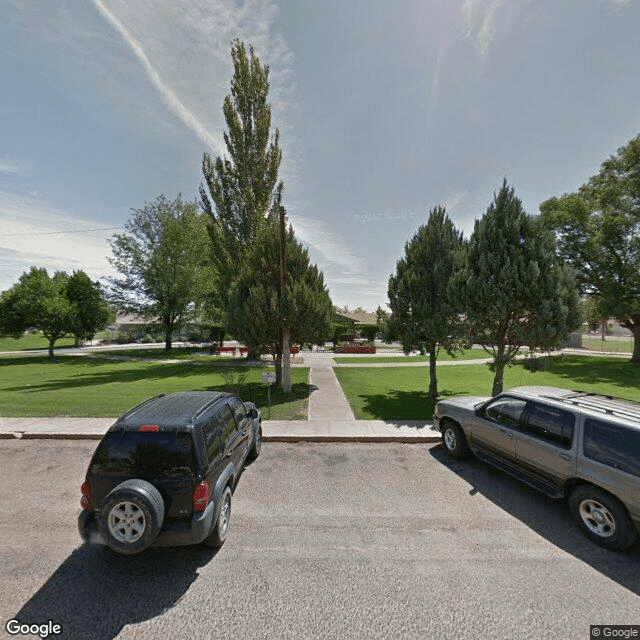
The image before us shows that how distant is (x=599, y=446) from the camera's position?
167 inches

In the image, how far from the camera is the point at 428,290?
38.8 ft

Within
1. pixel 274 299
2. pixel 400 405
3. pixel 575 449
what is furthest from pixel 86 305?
pixel 575 449

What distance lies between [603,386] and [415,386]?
9697mm

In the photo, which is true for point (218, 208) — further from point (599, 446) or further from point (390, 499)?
point (599, 446)

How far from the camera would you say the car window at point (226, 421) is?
15.1 feet

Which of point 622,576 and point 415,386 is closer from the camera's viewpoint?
point 622,576

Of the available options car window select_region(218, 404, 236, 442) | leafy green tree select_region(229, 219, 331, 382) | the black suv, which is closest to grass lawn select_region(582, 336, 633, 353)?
leafy green tree select_region(229, 219, 331, 382)

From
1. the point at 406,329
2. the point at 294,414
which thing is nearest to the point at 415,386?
the point at 406,329

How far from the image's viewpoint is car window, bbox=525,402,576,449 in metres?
4.63

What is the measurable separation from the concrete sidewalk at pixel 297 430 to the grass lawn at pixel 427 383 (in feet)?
2.72

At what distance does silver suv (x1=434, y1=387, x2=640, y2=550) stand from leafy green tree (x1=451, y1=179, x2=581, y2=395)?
13.8 feet

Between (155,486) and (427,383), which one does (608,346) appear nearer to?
(427,383)

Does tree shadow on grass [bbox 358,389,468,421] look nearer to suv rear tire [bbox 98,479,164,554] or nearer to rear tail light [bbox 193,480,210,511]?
rear tail light [bbox 193,480,210,511]

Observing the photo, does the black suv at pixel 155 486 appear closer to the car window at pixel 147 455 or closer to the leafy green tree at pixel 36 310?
the car window at pixel 147 455
